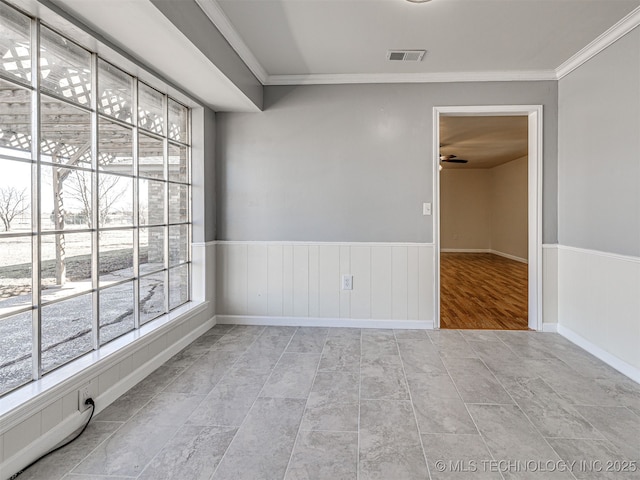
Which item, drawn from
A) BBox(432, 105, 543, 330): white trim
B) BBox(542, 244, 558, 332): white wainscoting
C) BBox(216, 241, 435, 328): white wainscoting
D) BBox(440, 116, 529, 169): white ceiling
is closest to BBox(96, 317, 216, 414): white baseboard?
BBox(216, 241, 435, 328): white wainscoting

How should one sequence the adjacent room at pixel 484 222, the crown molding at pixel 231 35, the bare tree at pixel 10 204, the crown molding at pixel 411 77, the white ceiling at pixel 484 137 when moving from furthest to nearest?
the white ceiling at pixel 484 137 → the adjacent room at pixel 484 222 → the crown molding at pixel 411 77 → the crown molding at pixel 231 35 → the bare tree at pixel 10 204

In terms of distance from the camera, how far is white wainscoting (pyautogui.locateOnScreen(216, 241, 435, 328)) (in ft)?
11.4

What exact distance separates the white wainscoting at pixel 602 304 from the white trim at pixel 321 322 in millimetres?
1194

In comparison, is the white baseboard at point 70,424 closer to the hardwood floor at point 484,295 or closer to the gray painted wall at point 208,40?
the gray painted wall at point 208,40

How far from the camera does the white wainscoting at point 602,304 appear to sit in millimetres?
2414

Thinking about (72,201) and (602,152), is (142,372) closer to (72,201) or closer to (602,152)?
(72,201)

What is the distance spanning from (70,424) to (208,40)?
232 cm

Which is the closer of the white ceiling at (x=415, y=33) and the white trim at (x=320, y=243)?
the white ceiling at (x=415, y=33)

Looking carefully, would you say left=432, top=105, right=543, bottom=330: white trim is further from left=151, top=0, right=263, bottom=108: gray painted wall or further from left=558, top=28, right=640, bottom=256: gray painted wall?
left=151, top=0, right=263, bottom=108: gray painted wall

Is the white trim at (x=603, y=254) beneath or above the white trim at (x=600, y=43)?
beneath

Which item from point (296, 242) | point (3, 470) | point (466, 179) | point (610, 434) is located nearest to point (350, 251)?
point (296, 242)

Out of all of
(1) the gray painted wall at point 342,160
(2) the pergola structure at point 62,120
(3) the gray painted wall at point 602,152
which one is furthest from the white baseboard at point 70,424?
(3) the gray painted wall at point 602,152

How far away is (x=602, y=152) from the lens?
2.72 m

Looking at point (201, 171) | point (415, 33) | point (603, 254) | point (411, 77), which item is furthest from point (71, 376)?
point (603, 254)
